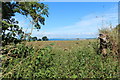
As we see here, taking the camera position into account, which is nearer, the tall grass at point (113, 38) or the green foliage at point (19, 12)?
the green foliage at point (19, 12)

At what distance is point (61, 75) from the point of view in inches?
117

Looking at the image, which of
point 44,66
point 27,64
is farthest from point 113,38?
point 27,64

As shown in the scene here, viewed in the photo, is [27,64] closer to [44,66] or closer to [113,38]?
[44,66]

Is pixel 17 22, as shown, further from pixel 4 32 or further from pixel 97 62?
pixel 97 62

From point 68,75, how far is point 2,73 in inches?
47.0

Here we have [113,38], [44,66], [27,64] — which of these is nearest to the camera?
[27,64]

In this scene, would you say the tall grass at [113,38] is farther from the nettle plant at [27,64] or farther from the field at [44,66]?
the nettle plant at [27,64]

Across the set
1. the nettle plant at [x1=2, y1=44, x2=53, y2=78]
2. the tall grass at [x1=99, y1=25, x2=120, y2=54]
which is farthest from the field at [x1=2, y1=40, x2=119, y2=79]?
the tall grass at [x1=99, y1=25, x2=120, y2=54]

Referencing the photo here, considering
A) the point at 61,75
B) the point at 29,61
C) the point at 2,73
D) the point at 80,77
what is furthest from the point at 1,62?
the point at 80,77

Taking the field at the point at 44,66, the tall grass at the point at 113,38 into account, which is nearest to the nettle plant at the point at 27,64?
the field at the point at 44,66

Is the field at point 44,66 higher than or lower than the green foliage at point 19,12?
lower

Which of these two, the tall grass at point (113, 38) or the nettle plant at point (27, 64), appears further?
the tall grass at point (113, 38)

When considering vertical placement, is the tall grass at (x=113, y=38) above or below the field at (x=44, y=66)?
above

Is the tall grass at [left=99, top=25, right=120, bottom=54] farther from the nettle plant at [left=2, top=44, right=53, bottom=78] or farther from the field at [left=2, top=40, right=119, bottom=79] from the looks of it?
the nettle plant at [left=2, top=44, right=53, bottom=78]
